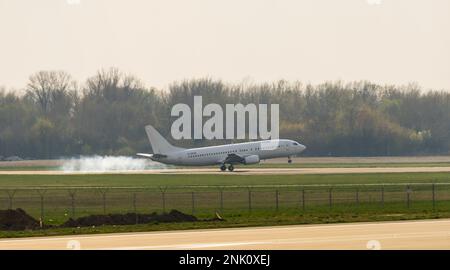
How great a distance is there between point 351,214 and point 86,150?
9518cm

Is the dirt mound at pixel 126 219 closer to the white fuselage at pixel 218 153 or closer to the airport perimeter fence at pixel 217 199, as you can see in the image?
the airport perimeter fence at pixel 217 199

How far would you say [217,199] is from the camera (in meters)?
72.5

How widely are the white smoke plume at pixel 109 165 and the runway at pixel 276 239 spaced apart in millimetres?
74037

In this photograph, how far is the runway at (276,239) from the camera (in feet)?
133

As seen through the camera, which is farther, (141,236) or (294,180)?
(294,180)

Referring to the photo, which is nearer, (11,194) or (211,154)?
(11,194)

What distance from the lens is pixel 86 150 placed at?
15012cm

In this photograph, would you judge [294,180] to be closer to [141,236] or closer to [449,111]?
[141,236]

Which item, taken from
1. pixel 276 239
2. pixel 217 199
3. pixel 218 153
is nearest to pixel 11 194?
pixel 217 199

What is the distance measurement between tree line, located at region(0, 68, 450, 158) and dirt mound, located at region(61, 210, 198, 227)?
91067mm

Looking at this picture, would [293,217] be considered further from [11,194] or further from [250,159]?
[250,159]

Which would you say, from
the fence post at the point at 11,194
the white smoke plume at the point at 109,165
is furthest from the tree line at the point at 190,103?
the fence post at the point at 11,194

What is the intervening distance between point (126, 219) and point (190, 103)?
11870cm

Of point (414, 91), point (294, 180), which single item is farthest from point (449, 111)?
point (294, 180)
